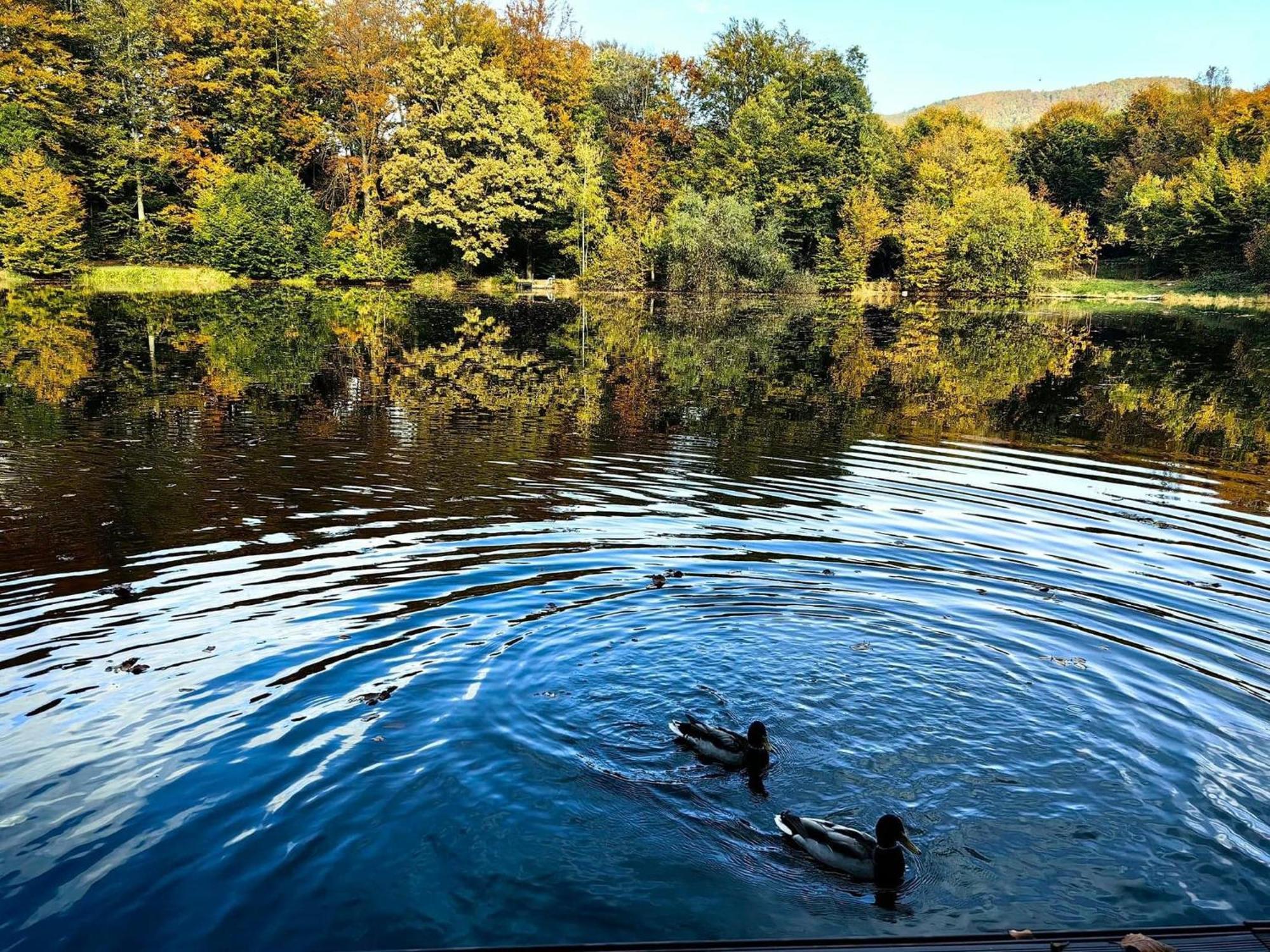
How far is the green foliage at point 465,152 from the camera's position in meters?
60.8

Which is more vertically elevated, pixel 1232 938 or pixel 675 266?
pixel 675 266

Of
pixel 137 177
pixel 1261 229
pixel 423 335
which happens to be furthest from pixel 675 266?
pixel 1261 229

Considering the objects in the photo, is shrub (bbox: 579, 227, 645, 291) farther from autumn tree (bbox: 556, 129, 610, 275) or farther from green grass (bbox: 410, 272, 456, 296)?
green grass (bbox: 410, 272, 456, 296)

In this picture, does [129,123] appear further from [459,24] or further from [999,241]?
[999,241]

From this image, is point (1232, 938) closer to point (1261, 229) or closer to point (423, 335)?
point (423, 335)

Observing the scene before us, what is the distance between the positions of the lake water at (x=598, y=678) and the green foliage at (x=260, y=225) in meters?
45.7

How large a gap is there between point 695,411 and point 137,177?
5436 cm

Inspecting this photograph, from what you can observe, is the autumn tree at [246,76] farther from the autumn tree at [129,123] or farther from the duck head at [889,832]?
the duck head at [889,832]

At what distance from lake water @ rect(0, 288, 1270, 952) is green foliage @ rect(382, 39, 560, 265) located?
47.1 metres

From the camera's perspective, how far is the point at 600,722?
21.6 ft

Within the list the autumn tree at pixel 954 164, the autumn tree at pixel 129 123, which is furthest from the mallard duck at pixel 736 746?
the autumn tree at pixel 954 164

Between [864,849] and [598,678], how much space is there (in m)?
2.90

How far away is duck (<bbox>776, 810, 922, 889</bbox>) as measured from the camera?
4875mm

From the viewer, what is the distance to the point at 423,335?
35.5 meters
